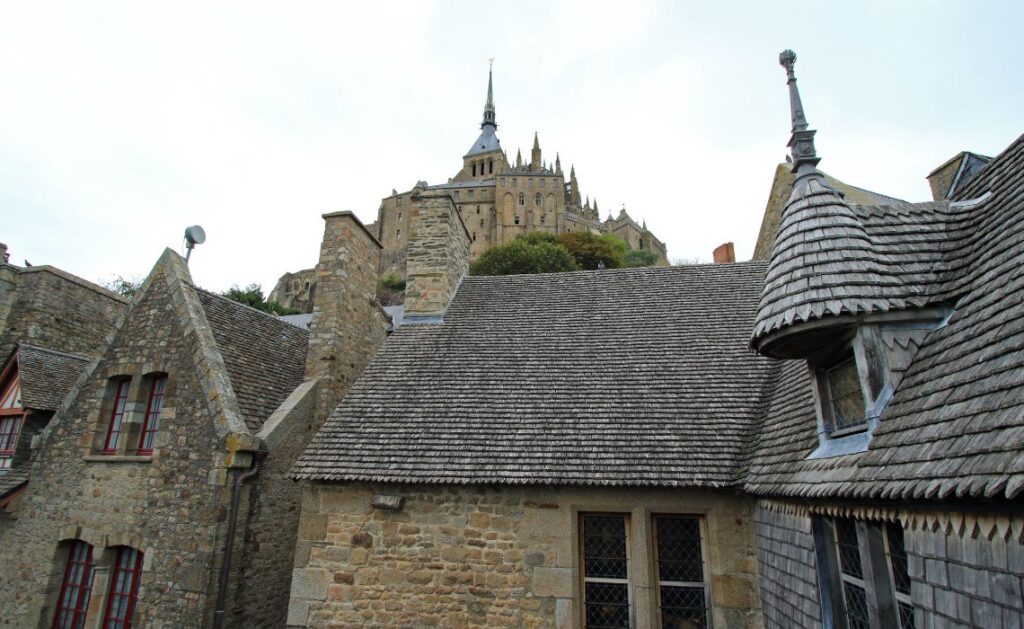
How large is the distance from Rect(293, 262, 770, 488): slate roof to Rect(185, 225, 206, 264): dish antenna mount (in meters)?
5.37

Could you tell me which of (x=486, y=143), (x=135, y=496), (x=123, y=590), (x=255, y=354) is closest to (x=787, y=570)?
(x=135, y=496)

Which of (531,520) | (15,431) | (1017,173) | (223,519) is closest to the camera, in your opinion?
(1017,173)

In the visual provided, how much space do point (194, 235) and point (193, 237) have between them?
55mm

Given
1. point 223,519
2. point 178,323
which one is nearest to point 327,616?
point 223,519

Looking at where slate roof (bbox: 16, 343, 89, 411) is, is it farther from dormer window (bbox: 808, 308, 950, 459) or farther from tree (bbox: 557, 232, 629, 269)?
tree (bbox: 557, 232, 629, 269)

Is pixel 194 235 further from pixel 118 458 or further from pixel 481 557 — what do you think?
pixel 481 557

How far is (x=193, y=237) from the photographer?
1184 cm

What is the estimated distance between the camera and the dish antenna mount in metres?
11.8

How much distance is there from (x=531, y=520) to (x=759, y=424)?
11.3 feet

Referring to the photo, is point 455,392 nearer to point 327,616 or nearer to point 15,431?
point 327,616

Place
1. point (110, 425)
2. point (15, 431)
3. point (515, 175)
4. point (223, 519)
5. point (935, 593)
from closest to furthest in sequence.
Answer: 1. point (935, 593)
2. point (223, 519)
3. point (110, 425)
4. point (15, 431)
5. point (515, 175)

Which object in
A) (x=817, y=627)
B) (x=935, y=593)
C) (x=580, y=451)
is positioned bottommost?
(x=817, y=627)

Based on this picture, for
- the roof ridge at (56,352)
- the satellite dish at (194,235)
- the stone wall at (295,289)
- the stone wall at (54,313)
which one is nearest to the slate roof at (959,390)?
the satellite dish at (194,235)

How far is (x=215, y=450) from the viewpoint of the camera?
8953 millimetres
